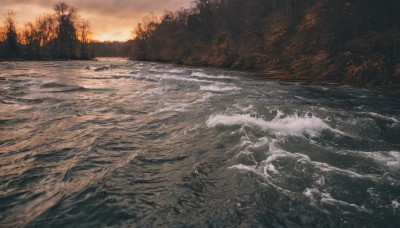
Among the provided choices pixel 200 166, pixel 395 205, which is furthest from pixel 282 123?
pixel 395 205

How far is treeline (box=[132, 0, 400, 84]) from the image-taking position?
2489 cm

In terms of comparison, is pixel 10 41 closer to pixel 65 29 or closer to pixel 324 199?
pixel 65 29

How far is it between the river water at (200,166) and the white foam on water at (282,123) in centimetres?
4

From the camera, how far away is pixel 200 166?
7.40 m

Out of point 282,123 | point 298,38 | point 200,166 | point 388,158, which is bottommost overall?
point 200,166

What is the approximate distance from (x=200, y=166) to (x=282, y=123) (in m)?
4.54

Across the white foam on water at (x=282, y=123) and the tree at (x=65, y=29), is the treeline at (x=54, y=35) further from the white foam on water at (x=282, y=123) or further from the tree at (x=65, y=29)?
the white foam on water at (x=282, y=123)

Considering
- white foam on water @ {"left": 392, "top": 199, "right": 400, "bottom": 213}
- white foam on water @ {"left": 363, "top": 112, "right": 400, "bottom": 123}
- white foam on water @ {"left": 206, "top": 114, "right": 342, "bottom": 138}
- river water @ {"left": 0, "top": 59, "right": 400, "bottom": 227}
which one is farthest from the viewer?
white foam on water @ {"left": 363, "top": 112, "right": 400, "bottom": 123}

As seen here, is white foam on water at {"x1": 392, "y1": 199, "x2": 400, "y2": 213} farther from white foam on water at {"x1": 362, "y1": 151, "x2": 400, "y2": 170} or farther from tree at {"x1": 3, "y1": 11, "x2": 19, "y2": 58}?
tree at {"x1": 3, "y1": 11, "x2": 19, "y2": 58}

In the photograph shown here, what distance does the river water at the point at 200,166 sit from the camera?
5.34 meters

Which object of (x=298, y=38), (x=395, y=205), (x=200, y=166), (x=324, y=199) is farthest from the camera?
(x=298, y=38)

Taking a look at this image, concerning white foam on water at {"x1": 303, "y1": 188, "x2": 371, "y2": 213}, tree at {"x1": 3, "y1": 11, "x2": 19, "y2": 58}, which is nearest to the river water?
white foam on water at {"x1": 303, "y1": 188, "x2": 371, "y2": 213}

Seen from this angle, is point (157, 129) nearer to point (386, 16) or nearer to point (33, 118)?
point (33, 118)

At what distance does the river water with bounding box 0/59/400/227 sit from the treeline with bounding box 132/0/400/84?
40.6 feet
